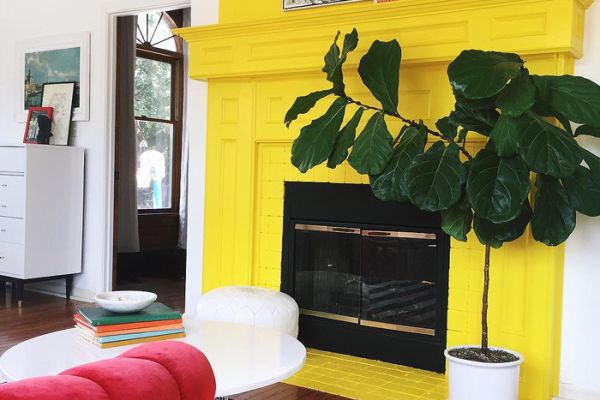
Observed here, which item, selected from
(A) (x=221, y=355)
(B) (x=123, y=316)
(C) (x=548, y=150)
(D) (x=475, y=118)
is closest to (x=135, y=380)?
(A) (x=221, y=355)

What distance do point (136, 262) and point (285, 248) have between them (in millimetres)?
2747

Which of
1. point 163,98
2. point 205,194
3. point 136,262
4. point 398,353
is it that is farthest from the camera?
point 163,98

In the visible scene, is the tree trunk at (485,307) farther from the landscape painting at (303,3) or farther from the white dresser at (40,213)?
the white dresser at (40,213)

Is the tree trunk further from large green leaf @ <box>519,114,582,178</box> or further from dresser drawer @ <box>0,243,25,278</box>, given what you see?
dresser drawer @ <box>0,243,25,278</box>

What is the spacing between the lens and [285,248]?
3.70 meters

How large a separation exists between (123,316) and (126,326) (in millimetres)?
40

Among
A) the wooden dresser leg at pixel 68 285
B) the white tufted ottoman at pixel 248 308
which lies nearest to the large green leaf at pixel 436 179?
the white tufted ottoman at pixel 248 308

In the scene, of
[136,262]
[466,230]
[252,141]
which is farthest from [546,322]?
[136,262]

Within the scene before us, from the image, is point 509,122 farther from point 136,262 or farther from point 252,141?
point 136,262

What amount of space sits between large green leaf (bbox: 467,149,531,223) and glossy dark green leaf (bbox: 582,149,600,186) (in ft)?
1.04

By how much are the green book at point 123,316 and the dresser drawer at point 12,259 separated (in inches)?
119

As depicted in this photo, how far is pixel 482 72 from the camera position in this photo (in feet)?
7.71

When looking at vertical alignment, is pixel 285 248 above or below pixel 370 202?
below

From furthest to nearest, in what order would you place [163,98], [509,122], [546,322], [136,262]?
1. [163,98]
2. [136,262]
3. [546,322]
4. [509,122]
